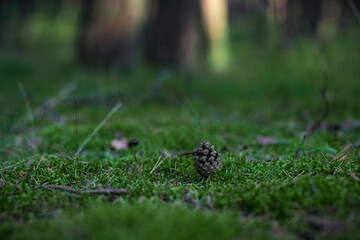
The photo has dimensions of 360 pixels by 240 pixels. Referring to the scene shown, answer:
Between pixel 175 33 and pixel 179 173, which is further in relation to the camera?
pixel 175 33

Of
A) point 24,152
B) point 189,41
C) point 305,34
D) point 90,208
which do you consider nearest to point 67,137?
point 24,152

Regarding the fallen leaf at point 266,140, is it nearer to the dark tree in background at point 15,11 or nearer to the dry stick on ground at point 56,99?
the dry stick on ground at point 56,99

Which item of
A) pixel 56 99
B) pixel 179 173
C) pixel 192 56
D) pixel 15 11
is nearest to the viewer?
pixel 179 173

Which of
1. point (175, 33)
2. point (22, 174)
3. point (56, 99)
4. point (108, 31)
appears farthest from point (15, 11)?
point (22, 174)

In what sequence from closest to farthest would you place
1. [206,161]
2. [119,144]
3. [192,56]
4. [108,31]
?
1. [206,161]
2. [119,144]
3. [108,31]
4. [192,56]

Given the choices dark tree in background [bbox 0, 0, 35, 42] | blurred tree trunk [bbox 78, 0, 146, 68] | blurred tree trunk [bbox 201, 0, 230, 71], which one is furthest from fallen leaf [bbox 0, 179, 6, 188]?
dark tree in background [bbox 0, 0, 35, 42]

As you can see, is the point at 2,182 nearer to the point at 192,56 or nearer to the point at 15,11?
the point at 192,56

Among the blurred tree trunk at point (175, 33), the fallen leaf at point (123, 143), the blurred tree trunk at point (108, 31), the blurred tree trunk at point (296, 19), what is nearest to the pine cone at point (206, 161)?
the fallen leaf at point (123, 143)

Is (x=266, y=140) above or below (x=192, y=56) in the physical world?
below
